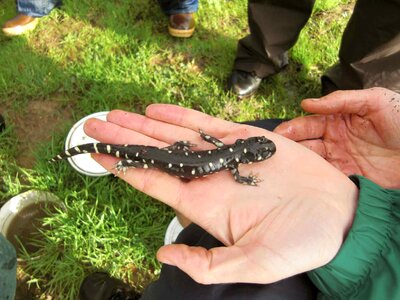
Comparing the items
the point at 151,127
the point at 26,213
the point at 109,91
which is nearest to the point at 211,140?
the point at 151,127

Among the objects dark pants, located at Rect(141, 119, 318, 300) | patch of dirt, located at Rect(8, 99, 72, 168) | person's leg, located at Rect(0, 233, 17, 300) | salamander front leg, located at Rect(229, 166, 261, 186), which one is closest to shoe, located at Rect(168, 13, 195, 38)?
patch of dirt, located at Rect(8, 99, 72, 168)

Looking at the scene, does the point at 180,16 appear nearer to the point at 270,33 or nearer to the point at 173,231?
the point at 270,33

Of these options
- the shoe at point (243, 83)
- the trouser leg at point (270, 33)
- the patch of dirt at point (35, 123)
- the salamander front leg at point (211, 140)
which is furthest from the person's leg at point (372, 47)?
the patch of dirt at point (35, 123)

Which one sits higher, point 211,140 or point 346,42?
point 346,42

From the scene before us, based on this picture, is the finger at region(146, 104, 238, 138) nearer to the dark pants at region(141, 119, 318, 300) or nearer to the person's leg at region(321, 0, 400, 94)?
the dark pants at region(141, 119, 318, 300)

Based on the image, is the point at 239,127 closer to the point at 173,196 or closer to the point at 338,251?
the point at 173,196
